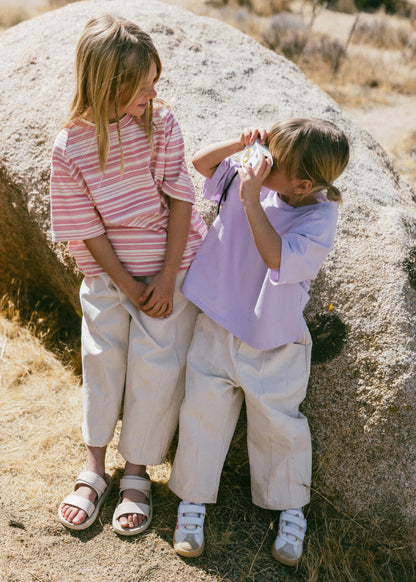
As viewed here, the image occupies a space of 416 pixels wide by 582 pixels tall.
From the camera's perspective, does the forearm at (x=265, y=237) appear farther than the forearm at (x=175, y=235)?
No

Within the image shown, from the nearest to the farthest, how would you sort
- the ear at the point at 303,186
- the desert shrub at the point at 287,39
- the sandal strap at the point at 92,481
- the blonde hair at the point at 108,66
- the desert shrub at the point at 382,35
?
the blonde hair at the point at 108,66, the ear at the point at 303,186, the sandal strap at the point at 92,481, the desert shrub at the point at 287,39, the desert shrub at the point at 382,35

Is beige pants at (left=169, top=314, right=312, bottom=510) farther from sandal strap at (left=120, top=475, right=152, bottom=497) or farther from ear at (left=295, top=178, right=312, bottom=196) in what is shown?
ear at (left=295, top=178, right=312, bottom=196)

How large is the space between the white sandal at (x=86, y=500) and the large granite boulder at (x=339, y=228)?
0.83 meters

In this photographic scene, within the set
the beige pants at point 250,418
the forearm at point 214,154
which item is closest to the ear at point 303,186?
the forearm at point 214,154

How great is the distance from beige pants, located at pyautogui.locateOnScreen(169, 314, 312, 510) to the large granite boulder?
0.17 metres

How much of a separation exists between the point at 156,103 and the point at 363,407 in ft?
4.59

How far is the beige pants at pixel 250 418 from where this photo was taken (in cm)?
208

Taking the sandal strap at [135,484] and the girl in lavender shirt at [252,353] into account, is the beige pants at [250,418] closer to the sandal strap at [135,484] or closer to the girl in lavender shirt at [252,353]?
the girl in lavender shirt at [252,353]

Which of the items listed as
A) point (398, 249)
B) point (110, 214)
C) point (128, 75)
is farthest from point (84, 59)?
point (398, 249)

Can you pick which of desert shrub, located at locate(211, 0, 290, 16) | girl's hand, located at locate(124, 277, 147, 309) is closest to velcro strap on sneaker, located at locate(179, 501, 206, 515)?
girl's hand, located at locate(124, 277, 147, 309)

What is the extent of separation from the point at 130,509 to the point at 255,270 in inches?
38.8

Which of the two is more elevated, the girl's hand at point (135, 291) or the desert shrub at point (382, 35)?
the girl's hand at point (135, 291)

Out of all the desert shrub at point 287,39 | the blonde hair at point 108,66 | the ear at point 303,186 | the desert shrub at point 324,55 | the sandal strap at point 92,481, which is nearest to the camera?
the blonde hair at point 108,66

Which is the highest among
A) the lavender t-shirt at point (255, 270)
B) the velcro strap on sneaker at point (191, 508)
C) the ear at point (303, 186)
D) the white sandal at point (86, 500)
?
the ear at point (303, 186)
